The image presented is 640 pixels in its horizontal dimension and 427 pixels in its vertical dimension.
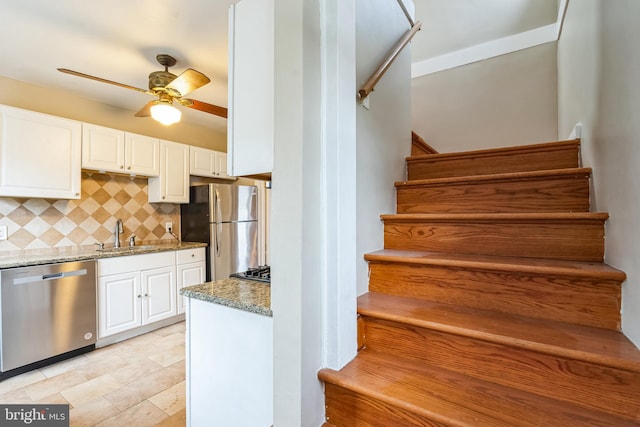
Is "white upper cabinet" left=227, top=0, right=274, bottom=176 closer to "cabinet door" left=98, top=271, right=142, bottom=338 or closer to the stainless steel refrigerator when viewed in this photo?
"cabinet door" left=98, top=271, right=142, bottom=338

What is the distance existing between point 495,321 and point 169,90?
2.55 meters

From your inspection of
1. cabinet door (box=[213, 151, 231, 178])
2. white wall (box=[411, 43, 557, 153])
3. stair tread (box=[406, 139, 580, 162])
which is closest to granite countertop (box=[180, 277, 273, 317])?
stair tread (box=[406, 139, 580, 162])

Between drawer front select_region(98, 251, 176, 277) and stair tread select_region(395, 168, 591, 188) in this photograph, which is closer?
stair tread select_region(395, 168, 591, 188)

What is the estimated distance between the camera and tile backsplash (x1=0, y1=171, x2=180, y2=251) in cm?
262

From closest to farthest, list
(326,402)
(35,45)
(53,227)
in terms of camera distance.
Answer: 1. (326,402)
2. (35,45)
3. (53,227)

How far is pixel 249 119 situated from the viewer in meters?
1.17

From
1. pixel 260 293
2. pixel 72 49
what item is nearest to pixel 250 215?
pixel 72 49

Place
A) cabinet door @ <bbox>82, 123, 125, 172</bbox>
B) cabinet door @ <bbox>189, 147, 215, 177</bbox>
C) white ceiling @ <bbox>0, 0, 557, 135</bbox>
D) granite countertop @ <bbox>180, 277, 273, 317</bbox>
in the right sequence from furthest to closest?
1. cabinet door @ <bbox>189, 147, 215, 177</bbox>
2. cabinet door @ <bbox>82, 123, 125, 172</bbox>
3. white ceiling @ <bbox>0, 0, 557, 135</bbox>
4. granite countertop @ <bbox>180, 277, 273, 317</bbox>

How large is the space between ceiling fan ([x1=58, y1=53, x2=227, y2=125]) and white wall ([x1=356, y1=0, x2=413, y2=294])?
116 cm

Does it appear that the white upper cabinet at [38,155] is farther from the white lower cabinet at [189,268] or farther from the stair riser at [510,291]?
the stair riser at [510,291]

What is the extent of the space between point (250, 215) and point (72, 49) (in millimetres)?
2283

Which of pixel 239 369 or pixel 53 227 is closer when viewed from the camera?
pixel 239 369

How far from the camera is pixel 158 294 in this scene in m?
3.02

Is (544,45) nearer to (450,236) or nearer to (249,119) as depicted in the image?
(450,236)
